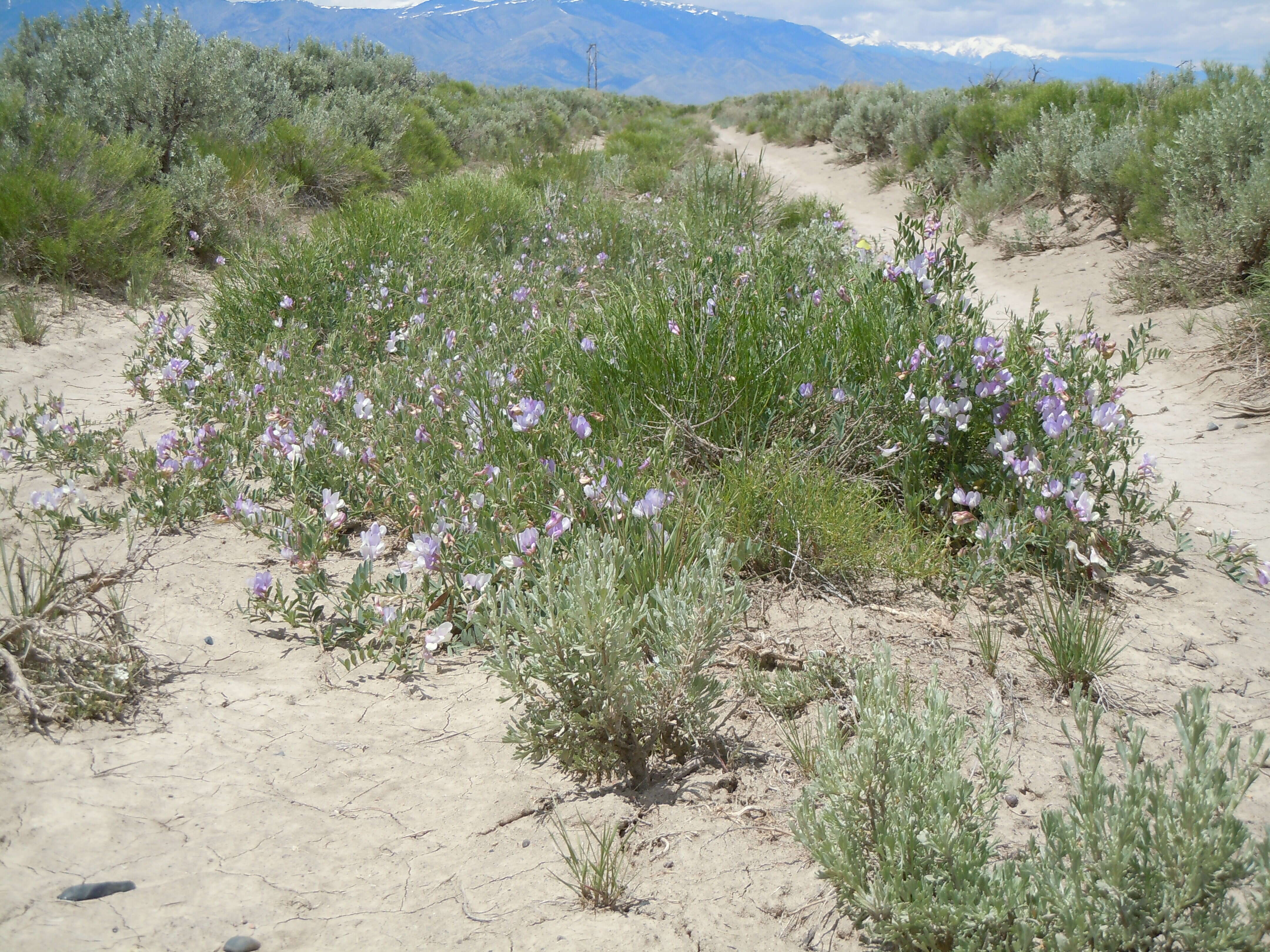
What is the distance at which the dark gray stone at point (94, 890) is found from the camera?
1.57m

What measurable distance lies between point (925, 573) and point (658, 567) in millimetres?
989

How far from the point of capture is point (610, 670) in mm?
2008

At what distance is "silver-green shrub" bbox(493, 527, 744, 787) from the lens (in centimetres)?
201

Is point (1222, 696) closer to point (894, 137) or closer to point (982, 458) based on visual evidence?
point (982, 458)

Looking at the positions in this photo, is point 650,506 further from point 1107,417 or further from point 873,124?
point 873,124

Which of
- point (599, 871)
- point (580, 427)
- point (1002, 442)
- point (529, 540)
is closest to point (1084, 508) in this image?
point (1002, 442)

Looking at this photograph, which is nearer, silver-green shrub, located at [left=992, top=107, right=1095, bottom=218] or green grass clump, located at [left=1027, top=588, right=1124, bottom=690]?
green grass clump, located at [left=1027, top=588, right=1124, bottom=690]

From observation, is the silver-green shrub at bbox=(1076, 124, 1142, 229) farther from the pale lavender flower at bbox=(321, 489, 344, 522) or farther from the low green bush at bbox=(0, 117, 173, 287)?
the low green bush at bbox=(0, 117, 173, 287)

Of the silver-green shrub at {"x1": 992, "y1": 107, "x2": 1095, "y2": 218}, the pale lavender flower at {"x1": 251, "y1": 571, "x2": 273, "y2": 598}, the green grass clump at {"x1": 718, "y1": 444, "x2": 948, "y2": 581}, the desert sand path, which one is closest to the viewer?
the pale lavender flower at {"x1": 251, "y1": 571, "x2": 273, "y2": 598}

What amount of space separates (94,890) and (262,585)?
3.63 ft

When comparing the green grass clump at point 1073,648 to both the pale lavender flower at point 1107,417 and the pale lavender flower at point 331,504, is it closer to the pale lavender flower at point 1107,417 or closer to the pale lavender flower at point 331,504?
the pale lavender flower at point 1107,417

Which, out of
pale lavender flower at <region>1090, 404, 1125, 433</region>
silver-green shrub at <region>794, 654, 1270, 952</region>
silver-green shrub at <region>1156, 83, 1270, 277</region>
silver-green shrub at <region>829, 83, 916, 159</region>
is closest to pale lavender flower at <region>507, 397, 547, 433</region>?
silver-green shrub at <region>794, 654, 1270, 952</region>

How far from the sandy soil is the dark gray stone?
0.02 metres

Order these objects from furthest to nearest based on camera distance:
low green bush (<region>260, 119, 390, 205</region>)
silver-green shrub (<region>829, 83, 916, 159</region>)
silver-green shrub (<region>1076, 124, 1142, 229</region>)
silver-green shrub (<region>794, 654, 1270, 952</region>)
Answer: silver-green shrub (<region>829, 83, 916, 159</region>) → low green bush (<region>260, 119, 390, 205</region>) → silver-green shrub (<region>1076, 124, 1142, 229</region>) → silver-green shrub (<region>794, 654, 1270, 952</region>)
